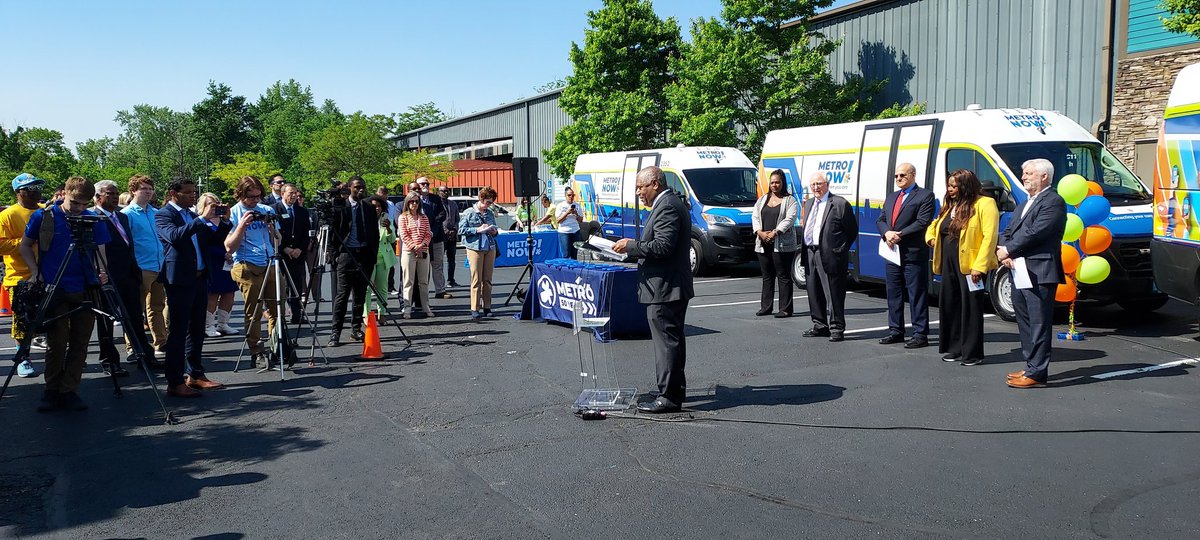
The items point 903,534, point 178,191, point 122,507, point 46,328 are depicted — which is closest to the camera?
point 903,534

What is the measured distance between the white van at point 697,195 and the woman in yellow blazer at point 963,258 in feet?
26.3

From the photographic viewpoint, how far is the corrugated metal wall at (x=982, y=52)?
810 inches

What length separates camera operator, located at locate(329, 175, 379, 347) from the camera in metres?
10.3

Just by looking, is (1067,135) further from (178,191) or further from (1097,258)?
(178,191)

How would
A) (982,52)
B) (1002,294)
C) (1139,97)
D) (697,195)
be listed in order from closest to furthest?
(1002,294) < (697,195) < (1139,97) < (982,52)

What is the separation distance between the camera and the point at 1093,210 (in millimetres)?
10000

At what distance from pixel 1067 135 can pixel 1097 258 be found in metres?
2.72

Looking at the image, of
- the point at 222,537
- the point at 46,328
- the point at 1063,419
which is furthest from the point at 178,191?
the point at 1063,419

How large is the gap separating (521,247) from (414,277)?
4537 millimetres

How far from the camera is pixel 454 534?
4602 mm

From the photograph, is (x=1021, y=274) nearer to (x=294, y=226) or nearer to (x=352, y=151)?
(x=294, y=226)

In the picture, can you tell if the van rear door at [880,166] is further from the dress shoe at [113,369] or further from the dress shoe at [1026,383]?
the dress shoe at [113,369]

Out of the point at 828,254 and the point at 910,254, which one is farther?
the point at 828,254

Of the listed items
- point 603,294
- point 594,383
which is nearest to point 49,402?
point 594,383
